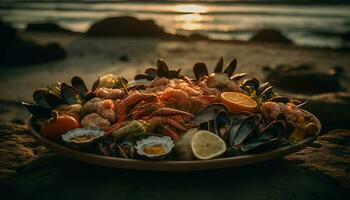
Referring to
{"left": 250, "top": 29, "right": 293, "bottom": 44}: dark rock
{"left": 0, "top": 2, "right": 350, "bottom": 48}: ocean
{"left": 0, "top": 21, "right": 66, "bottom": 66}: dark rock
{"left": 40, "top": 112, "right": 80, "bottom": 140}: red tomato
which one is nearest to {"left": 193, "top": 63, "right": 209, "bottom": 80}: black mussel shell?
{"left": 40, "top": 112, "right": 80, "bottom": 140}: red tomato

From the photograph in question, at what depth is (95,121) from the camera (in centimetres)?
452

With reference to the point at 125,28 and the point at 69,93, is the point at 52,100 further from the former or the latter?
the point at 125,28

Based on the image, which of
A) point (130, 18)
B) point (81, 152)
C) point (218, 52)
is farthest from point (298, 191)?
point (130, 18)

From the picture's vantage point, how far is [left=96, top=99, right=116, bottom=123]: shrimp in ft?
15.3

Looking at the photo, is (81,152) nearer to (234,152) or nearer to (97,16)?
(234,152)

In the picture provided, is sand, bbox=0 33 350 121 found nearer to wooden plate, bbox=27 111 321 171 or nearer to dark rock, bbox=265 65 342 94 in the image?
dark rock, bbox=265 65 342 94

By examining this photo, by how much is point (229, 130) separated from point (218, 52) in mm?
13270

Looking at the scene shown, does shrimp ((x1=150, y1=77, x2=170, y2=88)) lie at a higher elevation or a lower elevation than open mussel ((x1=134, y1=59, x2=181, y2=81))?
lower

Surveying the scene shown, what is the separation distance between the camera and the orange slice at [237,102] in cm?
475

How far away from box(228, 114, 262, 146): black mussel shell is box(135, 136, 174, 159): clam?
63 centimetres

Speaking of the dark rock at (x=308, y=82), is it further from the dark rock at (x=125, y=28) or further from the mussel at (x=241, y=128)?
the dark rock at (x=125, y=28)

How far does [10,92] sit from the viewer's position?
1124 cm

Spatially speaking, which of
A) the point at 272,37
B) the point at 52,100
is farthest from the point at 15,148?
the point at 272,37

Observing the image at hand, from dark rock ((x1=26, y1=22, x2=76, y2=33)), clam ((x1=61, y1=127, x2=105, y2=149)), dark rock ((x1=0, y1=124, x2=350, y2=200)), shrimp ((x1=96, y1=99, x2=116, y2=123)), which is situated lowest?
dark rock ((x1=0, y1=124, x2=350, y2=200))
